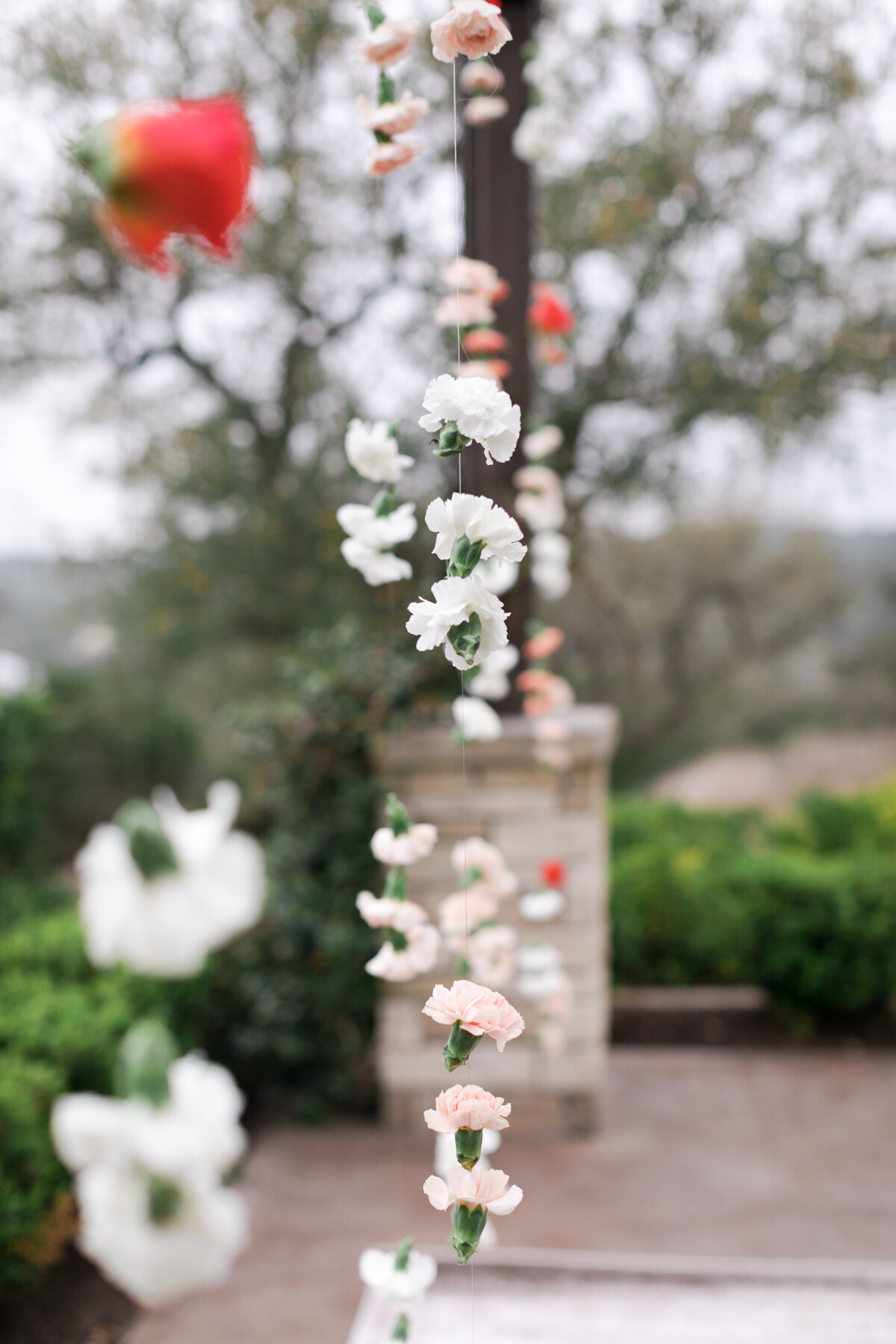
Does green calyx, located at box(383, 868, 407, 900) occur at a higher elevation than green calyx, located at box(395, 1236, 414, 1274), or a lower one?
higher

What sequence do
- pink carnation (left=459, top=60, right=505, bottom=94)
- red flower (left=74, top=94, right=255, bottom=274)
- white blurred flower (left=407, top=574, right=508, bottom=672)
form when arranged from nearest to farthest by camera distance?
red flower (left=74, top=94, right=255, bottom=274), white blurred flower (left=407, top=574, right=508, bottom=672), pink carnation (left=459, top=60, right=505, bottom=94)

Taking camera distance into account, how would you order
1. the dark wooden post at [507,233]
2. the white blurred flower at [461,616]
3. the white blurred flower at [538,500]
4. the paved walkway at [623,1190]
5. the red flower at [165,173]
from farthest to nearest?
the dark wooden post at [507,233] → the paved walkway at [623,1190] → the white blurred flower at [538,500] → the white blurred flower at [461,616] → the red flower at [165,173]

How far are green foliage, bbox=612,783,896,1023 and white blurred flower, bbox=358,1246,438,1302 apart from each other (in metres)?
2.46

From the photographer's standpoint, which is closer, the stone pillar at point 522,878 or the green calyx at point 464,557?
the green calyx at point 464,557

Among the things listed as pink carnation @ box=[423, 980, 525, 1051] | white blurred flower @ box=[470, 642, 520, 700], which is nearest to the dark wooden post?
white blurred flower @ box=[470, 642, 520, 700]

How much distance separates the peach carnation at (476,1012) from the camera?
0.55 m

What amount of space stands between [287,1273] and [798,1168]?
115 cm

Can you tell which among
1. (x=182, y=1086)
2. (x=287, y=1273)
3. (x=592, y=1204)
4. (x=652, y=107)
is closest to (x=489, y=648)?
(x=182, y=1086)

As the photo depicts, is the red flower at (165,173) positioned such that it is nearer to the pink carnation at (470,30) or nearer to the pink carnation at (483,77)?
the pink carnation at (470,30)

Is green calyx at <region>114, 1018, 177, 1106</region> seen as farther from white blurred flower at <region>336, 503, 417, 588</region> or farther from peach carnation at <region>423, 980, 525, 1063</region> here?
white blurred flower at <region>336, 503, 417, 588</region>

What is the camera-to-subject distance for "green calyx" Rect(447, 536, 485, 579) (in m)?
0.54

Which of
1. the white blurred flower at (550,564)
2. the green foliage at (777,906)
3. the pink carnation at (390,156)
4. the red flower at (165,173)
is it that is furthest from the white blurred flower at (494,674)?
Answer: the green foliage at (777,906)

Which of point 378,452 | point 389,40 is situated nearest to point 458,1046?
point 378,452

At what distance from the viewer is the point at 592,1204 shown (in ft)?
7.04
